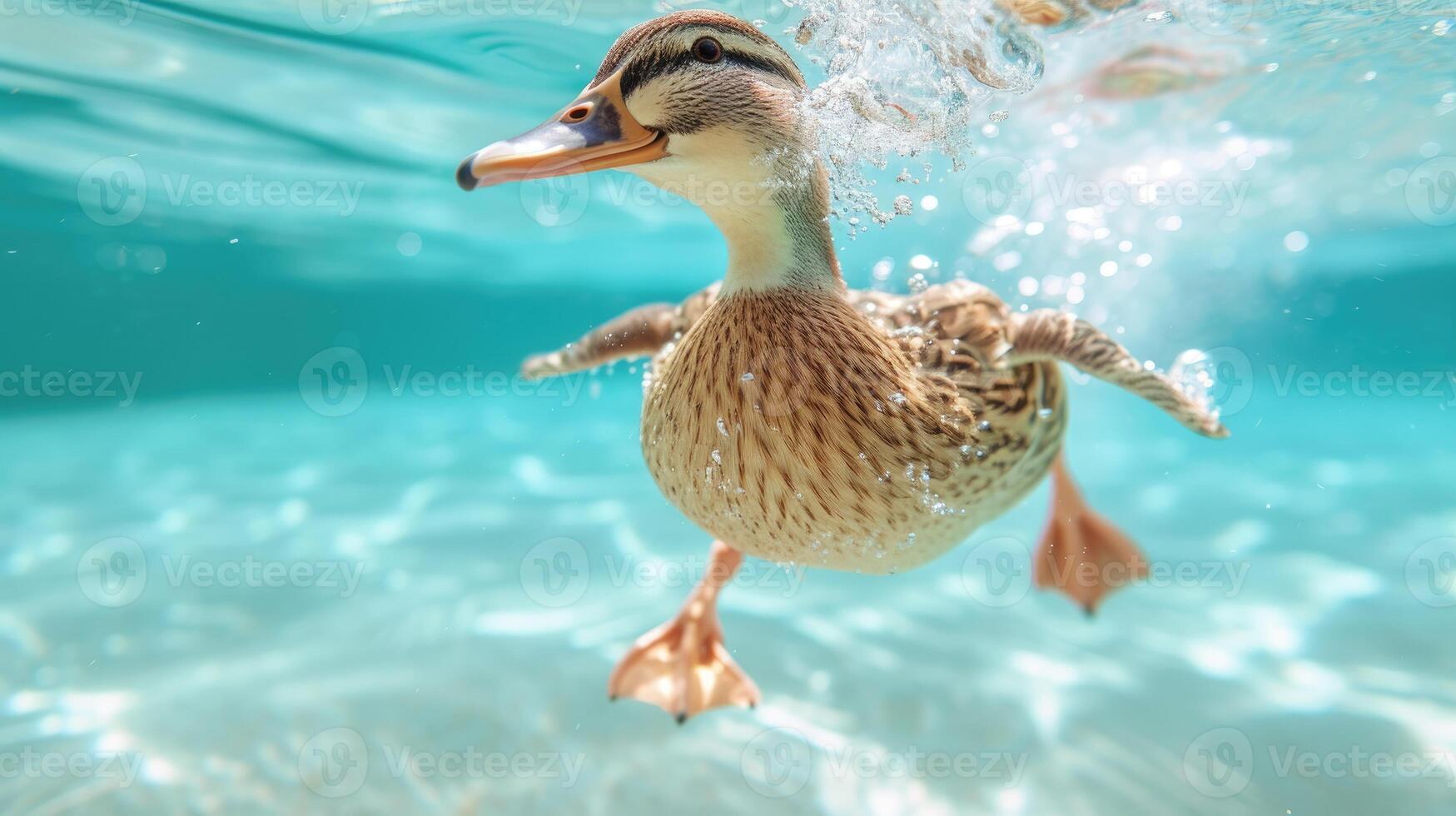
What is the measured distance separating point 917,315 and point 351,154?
9387mm

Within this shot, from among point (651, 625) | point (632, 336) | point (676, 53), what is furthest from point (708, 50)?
point (651, 625)

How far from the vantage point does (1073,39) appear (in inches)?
201

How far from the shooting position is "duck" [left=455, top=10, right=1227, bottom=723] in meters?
1.70

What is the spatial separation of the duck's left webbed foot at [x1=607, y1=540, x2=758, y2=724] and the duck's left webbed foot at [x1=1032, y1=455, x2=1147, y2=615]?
1.58m

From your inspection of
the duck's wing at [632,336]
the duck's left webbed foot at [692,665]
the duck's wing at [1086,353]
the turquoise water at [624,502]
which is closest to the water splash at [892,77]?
the turquoise water at [624,502]

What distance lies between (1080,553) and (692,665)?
75.5 inches

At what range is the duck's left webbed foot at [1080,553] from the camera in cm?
351

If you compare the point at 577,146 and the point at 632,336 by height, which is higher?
the point at 577,146

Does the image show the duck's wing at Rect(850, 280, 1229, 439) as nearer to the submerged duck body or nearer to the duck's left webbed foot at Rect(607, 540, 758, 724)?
the submerged duck body

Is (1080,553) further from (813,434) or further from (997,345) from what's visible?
(813,434)

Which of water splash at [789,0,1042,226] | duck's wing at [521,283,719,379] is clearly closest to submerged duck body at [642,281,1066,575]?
water splash at [789,0,1042,226]

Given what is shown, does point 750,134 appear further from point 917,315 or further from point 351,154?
point 351,154

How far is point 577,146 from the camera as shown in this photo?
1.61 metres

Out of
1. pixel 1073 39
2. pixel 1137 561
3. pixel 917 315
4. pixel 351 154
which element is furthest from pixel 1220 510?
pixel 351 154
